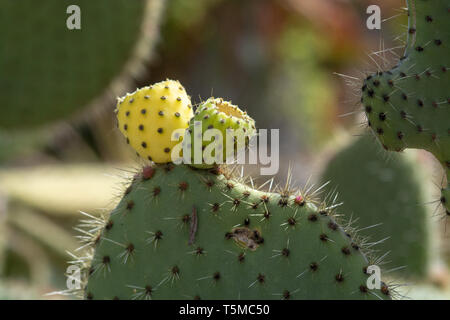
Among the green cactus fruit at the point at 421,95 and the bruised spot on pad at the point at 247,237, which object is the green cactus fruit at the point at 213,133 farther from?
the green cactus fruit at the point at 421,95

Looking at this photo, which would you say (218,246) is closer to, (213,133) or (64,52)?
(213,133)

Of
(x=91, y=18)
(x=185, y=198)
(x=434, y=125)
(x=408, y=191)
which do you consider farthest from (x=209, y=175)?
(x=91, y=18)

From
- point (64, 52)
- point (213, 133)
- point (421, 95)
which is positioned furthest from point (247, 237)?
point (64, 52)

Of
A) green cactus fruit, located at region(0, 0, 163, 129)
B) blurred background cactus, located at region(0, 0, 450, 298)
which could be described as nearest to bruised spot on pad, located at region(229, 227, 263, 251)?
blurred background cactus, located at region(0, 0, 450, 298)

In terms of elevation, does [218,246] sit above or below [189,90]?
below

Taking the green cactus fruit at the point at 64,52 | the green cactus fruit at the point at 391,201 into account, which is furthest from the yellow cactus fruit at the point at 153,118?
the green cactus fruit at the point at 64,52

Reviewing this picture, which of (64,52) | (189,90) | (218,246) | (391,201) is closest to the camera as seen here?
(218,246)
